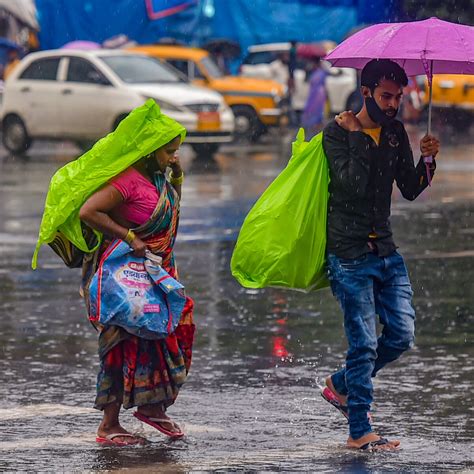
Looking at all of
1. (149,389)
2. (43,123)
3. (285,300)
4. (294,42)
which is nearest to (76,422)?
(149,389)

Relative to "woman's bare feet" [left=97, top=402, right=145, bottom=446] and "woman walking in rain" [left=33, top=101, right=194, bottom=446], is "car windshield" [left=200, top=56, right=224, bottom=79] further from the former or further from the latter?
"woman's bare feet" [left=97, top=402, right=145, bottom=446]

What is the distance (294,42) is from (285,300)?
23.6 m

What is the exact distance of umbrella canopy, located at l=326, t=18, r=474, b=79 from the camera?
6.57 m

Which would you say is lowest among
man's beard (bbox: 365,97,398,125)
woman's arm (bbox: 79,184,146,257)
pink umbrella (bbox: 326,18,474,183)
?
woman's arm (bbox: 79,184,146,257)

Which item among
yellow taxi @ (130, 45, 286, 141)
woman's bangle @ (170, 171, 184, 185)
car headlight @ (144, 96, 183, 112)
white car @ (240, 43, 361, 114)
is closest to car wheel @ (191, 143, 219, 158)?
car headlight @ (144, 96, 183, 112)

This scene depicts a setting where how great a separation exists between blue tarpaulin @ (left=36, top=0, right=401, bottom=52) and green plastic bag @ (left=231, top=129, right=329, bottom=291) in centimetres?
2811

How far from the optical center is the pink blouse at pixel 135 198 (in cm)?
666

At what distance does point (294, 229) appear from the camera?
6.60 m

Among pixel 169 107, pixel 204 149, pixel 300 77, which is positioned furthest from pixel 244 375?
pixel 300 77

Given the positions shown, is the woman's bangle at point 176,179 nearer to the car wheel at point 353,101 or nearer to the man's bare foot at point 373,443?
the man's bare foot at point 373,443

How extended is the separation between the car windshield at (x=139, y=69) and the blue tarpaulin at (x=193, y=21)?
8.34 meters

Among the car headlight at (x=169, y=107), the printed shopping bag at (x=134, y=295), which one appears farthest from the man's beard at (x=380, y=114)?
the car headlight at (x=169, y=107)

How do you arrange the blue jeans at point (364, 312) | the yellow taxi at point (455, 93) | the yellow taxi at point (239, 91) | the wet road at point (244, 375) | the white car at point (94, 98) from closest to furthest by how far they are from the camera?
the wet road at point (244, 375)
the blue jeans at point (364, 312)
the white car at point (94, 98)
the yellow taxi at point (239, 91)
the yellow taxi at point (455, 93)

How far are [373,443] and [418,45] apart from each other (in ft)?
5.57
